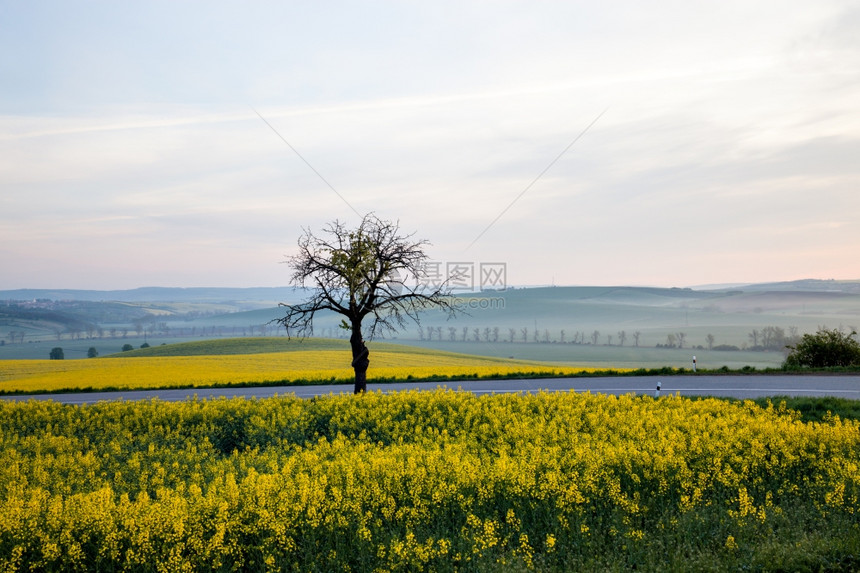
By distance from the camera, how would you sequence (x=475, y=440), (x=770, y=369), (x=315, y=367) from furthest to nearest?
(x=315, y=367), (x=770, y=369), (x=475, y=440)

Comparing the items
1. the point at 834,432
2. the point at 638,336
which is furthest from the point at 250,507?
the point at 638,336

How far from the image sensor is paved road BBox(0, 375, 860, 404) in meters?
24.0

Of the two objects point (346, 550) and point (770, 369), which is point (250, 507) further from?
point (770, 369)

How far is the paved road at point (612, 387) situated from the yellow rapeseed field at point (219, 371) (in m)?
1.74

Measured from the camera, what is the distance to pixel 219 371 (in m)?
39.4

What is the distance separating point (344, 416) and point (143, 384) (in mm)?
19851

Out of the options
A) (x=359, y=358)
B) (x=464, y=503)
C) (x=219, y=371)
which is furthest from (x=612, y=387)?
(x=219, y=371)

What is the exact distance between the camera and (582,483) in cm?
1005

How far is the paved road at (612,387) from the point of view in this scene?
24.0 metres

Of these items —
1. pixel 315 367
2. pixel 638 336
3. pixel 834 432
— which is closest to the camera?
pixel 834 432

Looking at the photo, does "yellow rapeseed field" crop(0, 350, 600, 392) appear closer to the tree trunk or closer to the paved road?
the paved road

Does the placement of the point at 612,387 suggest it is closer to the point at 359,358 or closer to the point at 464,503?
the point at 359,358

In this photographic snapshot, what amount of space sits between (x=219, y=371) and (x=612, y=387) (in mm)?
25401

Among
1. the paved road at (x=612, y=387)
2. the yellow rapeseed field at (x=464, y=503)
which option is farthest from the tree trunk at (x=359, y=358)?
the yellow rapeseed field at (x=464, y=503)
